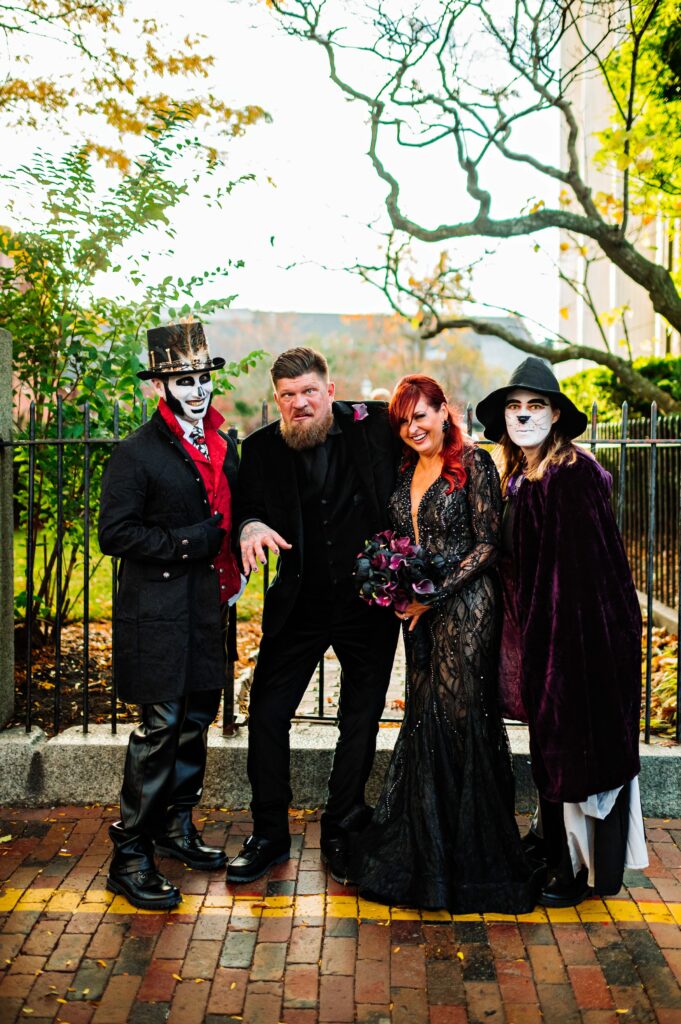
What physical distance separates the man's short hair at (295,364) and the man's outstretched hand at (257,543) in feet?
2.05

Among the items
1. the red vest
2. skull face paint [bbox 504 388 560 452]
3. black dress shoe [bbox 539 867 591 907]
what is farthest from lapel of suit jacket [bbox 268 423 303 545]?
black dress shoe [bbox 539 867 591 907]

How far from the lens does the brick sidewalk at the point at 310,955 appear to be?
10.9 feet

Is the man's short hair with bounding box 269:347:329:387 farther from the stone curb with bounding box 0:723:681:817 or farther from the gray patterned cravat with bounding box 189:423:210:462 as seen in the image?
the stone curb with bounding box 0:723:681:817

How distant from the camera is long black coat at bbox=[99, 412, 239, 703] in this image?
401 centimetres

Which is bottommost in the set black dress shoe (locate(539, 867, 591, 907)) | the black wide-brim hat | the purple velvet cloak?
black dress shoe (locate(539, 867, 591, 907))

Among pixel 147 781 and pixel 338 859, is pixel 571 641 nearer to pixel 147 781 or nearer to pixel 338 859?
pixel 338 859

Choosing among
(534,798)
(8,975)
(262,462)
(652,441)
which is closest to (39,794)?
(8,975)

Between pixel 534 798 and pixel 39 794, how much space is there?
2.57 metres

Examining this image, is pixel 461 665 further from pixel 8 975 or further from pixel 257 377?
pixel 257 377

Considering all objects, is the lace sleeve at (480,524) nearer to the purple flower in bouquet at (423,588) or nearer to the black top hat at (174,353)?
the purple flower in bouquet at (423,588)

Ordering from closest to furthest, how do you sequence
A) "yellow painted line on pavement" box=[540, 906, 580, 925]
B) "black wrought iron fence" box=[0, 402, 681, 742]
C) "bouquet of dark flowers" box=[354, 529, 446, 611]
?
"bouquet of dark flowers" box=[354, 529, 446, 611] → "yellow painted line on pavement" box=[540, 906, 580, 925] → "black wrought iron fence" box=[0, 402, 681, 742]

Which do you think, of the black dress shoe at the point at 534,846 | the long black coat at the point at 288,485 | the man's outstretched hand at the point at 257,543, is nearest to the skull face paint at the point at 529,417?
the long black coat at the point at 288,485

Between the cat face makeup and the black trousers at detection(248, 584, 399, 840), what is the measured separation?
3.06 ft

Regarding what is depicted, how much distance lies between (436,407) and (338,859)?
2026 mm
